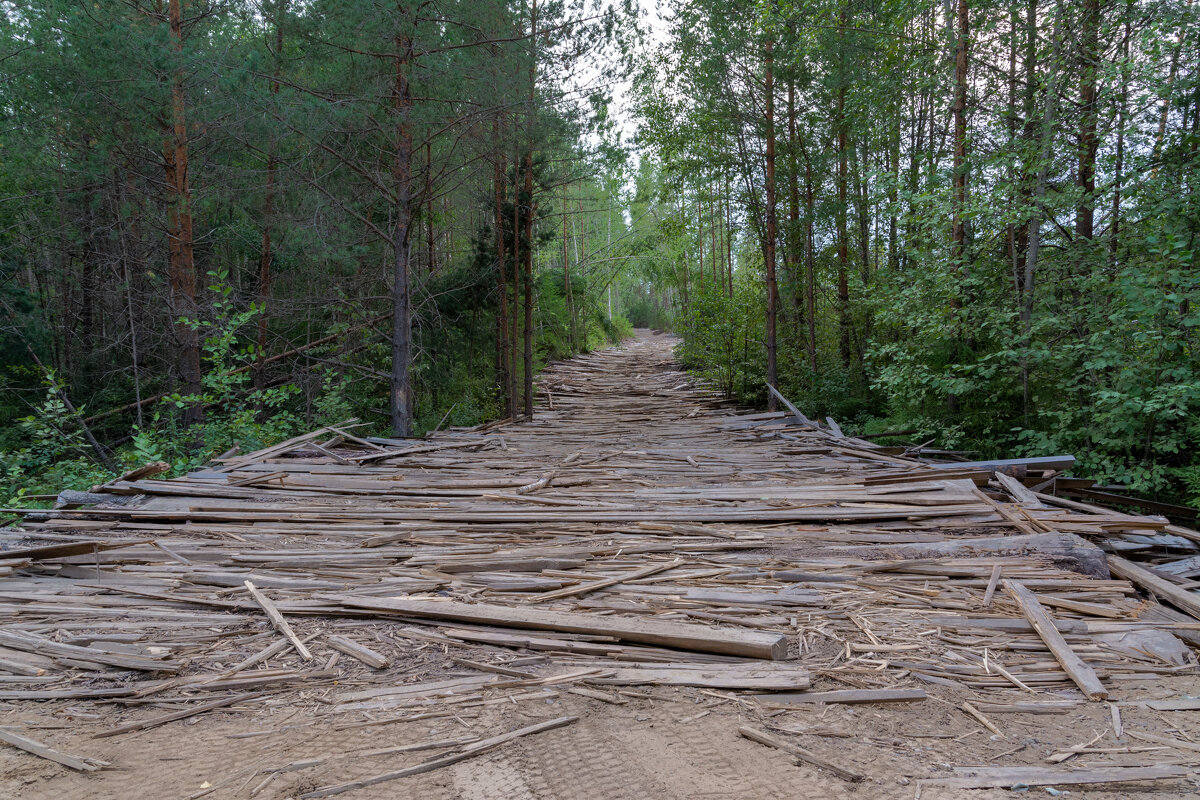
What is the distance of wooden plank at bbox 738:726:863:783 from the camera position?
7.31ft

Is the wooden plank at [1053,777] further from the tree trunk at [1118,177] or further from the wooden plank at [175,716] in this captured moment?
the tree trunk at [1118,177]

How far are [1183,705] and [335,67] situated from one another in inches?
465

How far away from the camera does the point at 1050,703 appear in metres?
2.71

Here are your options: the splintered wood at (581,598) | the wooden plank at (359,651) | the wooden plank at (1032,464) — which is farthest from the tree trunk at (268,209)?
the wooden plank at (1032,464)

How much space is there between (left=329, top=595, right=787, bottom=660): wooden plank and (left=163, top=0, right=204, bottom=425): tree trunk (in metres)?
8.49

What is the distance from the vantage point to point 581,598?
12.3 ft

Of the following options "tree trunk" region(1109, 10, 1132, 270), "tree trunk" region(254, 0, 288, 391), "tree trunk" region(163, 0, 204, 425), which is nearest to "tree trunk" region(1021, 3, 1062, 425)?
"tree trunk" region(1109, 10, 1132, 270)

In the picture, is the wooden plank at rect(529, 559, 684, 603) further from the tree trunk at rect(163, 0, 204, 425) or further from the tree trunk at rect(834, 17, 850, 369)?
the tree trunk at rect(834, 17, 850, 369)

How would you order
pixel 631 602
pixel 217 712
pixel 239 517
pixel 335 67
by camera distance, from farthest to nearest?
pixel 335 67 < pixel 239 517 < pixel 631 602 < pixel 217 712

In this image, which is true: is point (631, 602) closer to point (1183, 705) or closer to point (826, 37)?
point (1183, 705)

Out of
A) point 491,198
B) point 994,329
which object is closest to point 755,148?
point 491,198

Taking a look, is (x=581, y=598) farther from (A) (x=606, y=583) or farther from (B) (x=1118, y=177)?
(B) (x=1118, y=177)

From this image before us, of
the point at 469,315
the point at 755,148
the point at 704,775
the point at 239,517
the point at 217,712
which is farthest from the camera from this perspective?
the point at 469,315

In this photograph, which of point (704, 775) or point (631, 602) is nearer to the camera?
point (704, 775)
